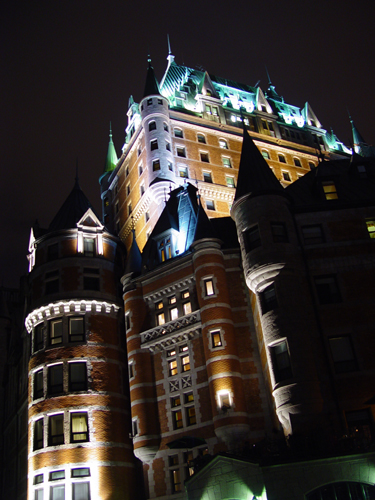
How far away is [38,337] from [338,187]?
26923 millimetres

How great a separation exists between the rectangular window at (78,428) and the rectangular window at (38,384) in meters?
3.50

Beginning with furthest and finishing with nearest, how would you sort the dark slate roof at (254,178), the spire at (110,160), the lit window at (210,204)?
1. the spire at (110,160)
2. the lit window at (210,204)
3. the dark slate roof at (254,178)

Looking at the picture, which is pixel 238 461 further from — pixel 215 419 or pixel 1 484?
pixel 1 484

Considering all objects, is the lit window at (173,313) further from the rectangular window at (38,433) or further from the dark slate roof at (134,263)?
the rectangular window at (38,433)

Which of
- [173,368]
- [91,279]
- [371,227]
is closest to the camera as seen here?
[371,227]

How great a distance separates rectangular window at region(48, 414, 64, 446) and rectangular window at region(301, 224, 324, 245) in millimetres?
22384

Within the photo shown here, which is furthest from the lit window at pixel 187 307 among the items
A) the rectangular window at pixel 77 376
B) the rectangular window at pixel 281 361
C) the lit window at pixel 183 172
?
the lit window at pixel 183 172

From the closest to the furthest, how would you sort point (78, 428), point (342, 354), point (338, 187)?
1. point (342, 354)
2. point (338, 187)
3. point (78, 428)

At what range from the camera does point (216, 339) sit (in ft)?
121

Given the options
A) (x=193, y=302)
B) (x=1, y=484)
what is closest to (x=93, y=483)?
(x=193, y=302)

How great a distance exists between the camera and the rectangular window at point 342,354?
103ft

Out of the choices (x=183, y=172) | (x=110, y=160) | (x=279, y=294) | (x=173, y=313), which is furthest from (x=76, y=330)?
(x=110, y=160)

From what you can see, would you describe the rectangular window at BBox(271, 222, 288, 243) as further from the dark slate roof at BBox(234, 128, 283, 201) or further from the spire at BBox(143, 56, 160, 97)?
the spire at BBox(143, 56, 160, 97)

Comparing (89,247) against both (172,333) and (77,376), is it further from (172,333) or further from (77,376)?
(172,333)
